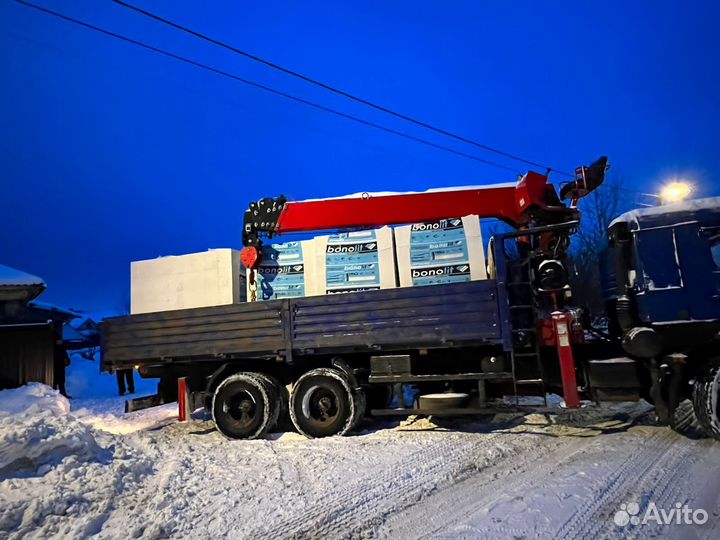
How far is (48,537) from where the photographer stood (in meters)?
3.60

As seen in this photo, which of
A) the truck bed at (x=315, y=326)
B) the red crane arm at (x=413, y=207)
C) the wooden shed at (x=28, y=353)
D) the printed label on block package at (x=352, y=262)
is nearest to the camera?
the truck bed at (x=315, y=326)

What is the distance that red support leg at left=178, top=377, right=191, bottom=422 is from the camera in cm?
759

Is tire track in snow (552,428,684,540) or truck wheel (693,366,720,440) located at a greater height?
truck wheel (693,366,720,440)

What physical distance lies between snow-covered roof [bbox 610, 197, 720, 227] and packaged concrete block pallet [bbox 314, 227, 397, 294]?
3185 mm

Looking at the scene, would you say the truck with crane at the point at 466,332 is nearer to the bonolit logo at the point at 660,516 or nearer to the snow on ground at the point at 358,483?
the snow on ground at the point at 358,483

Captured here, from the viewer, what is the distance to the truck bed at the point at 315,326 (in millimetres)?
6383

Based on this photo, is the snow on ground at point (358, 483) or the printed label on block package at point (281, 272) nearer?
the snow on ground at point (358, 483)

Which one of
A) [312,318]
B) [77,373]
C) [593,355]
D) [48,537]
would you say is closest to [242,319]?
[312,318]

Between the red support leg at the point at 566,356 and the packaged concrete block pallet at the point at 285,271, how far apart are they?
11.5 ft

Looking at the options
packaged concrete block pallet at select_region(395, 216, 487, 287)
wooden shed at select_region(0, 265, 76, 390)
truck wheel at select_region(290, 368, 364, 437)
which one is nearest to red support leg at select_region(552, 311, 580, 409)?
packaged concrete block pallet at select_region(395, 216, 487, 287)

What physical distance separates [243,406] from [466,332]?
3.63 m

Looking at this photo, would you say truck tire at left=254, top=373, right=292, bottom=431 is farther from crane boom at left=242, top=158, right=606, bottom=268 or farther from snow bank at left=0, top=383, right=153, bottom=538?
snow bank at left=0, top=383, right=153, bottom=538

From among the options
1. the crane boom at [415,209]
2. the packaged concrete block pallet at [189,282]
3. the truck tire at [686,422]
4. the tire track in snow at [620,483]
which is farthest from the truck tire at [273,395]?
the truck tire at [686,422]

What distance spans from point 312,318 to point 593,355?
3979mm
